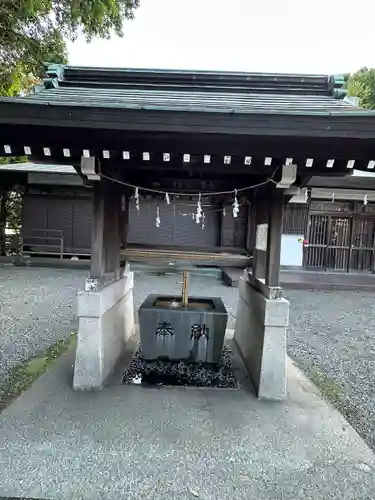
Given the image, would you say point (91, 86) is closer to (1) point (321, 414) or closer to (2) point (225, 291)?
(1) point (321, 414)

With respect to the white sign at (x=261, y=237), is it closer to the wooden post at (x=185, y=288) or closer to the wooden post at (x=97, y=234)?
the wooden post at (x=185, y=288)

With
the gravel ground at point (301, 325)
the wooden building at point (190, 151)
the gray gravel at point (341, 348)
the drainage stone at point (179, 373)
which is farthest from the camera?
the gravel ground at point (301, 325)

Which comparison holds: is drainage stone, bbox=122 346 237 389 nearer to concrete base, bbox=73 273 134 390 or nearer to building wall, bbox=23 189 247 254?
concrete base, bbox=73 273 134 390

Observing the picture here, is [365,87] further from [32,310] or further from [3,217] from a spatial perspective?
[32,310]

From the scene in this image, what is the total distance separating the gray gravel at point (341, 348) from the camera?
332cm

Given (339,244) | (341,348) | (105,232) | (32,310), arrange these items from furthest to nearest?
1. (339,244)
2. (32,310)
3. (341,348)
4. (105,232)

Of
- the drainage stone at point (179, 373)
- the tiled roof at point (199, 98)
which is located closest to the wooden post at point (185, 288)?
the drainage stone at point (179, 373)

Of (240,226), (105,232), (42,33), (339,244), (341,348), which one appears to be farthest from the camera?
(240,226)

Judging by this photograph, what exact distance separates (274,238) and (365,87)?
18.9 m

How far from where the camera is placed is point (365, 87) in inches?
698

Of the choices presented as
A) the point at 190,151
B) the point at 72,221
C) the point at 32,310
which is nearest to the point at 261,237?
the point at 190,151

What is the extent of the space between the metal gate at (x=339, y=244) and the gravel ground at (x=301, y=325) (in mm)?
2681

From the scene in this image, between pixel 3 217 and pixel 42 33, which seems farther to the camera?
pixel 3 217

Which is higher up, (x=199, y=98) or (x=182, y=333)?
(x=199, y=98)
